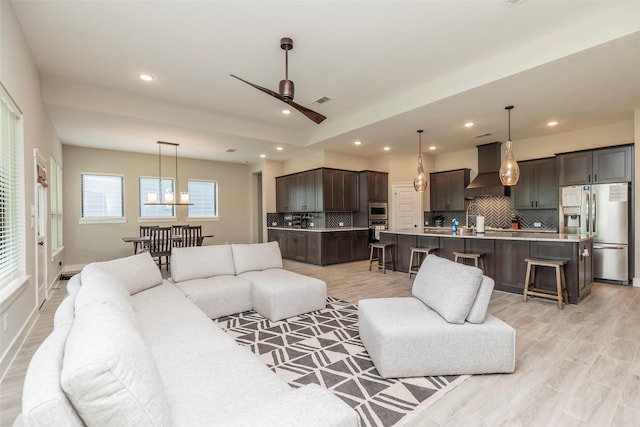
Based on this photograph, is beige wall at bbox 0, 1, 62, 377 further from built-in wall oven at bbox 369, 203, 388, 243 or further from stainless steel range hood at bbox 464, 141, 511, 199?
stainless steel range hood at bbox 464, 141, 511, 199

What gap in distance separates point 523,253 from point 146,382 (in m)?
5.00

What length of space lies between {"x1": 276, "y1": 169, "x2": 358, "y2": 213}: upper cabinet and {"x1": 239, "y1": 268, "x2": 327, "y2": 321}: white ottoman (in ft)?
12.0

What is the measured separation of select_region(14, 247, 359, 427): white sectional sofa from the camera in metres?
0.86

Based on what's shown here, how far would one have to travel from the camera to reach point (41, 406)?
31.0 inches

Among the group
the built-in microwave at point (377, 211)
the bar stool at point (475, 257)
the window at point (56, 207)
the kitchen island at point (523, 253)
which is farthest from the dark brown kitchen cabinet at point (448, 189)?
the window at point (56, 207)

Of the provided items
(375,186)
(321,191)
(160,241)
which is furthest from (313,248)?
(160,241)

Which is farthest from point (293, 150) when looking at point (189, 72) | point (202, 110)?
point (189, 72)

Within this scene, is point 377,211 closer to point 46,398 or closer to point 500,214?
point 500,214

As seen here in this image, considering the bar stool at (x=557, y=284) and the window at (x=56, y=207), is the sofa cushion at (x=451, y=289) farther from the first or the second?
the window at (x=56, y=207)

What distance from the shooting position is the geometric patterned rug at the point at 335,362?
1.97 m

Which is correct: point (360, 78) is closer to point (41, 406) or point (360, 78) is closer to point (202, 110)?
point (202, 110)

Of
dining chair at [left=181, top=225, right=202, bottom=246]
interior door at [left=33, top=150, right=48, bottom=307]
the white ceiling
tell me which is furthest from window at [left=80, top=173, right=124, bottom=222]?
interior door at [left=33, top=150, right=48, bottom=307]

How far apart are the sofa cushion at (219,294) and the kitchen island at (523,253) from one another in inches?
140

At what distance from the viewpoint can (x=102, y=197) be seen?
7.32 metres
